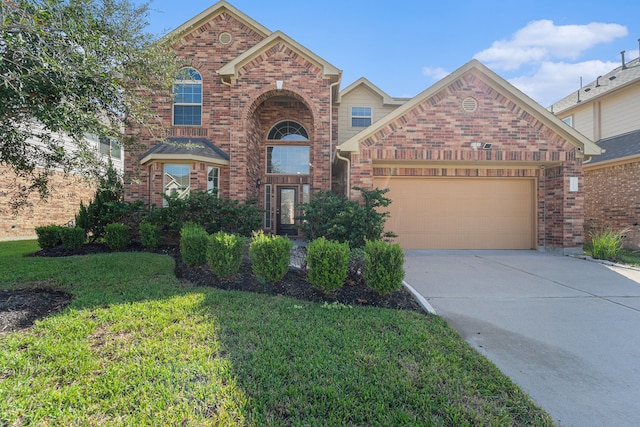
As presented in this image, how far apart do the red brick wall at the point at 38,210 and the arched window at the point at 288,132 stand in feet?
25.0

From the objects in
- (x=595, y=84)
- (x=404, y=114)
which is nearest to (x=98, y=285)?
(x=404, y=114)

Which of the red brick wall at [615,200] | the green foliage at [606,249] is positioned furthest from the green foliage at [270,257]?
the red brick wall at [615,200]

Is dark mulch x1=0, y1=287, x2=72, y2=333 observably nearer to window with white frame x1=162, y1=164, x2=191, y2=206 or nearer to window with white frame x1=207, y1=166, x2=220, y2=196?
window with white frame x1=162, y1=164, x2=191, y2=206

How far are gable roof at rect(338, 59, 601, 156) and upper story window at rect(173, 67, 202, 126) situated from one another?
617 centimetres

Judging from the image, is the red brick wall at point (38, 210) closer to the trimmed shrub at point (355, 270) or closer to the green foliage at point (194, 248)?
the green foliage at point (194, 248)

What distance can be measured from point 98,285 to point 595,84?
21.3 m

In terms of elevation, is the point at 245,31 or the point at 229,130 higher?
the point at 245,31

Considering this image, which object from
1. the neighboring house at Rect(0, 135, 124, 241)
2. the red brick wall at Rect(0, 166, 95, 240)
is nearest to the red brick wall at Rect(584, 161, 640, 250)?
the neighboring house at Rect(0, 135, 124, 241)

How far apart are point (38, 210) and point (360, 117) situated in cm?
1549

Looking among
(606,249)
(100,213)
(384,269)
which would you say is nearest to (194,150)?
(100,213)

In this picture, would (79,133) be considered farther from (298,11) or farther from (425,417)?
(298,11)

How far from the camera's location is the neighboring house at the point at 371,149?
8.59 meters

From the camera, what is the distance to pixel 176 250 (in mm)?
8602

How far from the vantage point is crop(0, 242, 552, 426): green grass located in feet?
6.86
